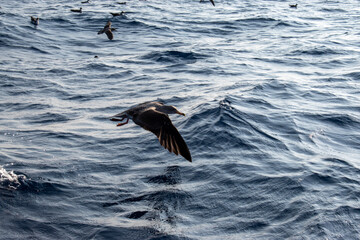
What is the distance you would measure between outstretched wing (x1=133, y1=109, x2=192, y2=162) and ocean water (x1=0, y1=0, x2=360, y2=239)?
0.67m

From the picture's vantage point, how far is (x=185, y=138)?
31.3ft

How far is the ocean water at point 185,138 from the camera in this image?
253 inches

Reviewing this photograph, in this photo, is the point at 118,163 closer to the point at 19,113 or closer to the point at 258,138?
the point at 258,138

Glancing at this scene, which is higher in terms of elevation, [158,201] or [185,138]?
[158,201]

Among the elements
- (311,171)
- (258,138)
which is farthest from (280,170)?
(258,138)

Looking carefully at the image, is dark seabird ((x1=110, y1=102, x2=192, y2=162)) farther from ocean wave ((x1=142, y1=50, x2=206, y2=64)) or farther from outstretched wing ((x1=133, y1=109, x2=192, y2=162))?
ocean wave ((x1=142, y1=50, x2=206, y2=64))

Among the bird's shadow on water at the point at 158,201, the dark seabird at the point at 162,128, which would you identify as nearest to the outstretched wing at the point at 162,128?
the dark seabird at the point at 162,128

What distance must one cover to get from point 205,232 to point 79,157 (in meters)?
3.34

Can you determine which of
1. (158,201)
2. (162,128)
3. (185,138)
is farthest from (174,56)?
(158,201)

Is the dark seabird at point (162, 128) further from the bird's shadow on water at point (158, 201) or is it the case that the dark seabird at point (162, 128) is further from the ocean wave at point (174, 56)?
the ocean wave at point (174, 56)

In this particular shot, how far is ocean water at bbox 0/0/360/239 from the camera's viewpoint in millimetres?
6426

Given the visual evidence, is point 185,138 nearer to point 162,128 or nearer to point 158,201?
point 162,128

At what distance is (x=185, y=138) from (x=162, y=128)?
2535 millimetres

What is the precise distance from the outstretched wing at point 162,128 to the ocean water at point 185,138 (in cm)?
67
